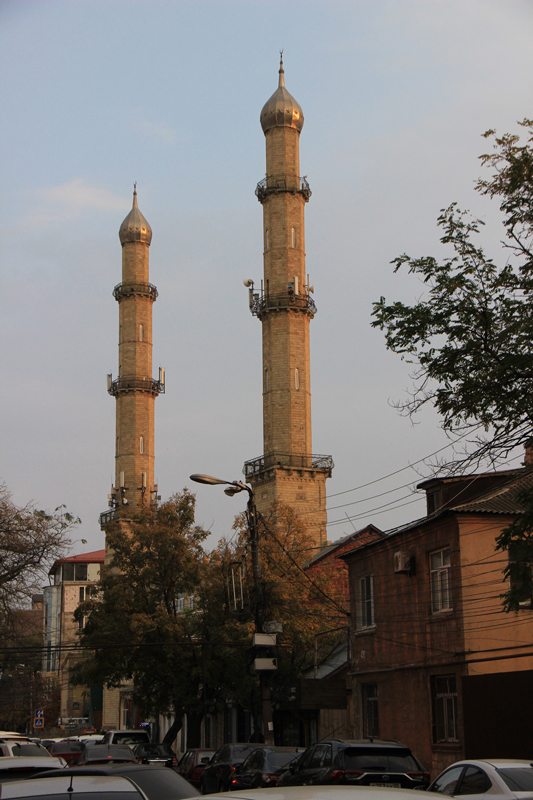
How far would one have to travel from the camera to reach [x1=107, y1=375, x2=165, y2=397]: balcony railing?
76.5 m

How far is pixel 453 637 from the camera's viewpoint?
22438 millimetres

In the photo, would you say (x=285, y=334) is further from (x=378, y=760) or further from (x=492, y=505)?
(x=378, y=760)

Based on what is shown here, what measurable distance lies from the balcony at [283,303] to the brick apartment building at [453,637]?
109 ft

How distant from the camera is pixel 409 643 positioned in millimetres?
24484

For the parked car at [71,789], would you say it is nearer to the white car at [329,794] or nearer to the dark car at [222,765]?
the white car at [329,794]

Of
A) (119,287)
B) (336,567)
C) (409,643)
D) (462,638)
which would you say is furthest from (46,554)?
(119,287)

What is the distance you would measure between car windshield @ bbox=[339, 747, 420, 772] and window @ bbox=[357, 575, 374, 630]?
43.3 ft

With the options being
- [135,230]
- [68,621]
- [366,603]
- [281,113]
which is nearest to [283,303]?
[281,113]

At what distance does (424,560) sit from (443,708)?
3.65 m

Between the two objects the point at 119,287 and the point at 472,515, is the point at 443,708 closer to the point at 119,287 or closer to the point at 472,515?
the point at 472,515

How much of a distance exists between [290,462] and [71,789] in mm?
50211

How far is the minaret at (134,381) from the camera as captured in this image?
7538 centimetres

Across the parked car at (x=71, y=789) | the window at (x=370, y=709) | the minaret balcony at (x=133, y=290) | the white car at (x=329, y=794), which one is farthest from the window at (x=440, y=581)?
the minaret balcony at (x=133, y=290)

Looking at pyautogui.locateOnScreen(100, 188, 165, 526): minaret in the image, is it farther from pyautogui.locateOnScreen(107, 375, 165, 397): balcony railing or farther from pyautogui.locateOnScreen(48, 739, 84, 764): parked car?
pyautogui.locateOnScreen(48, 739, 84, 764): parked car
